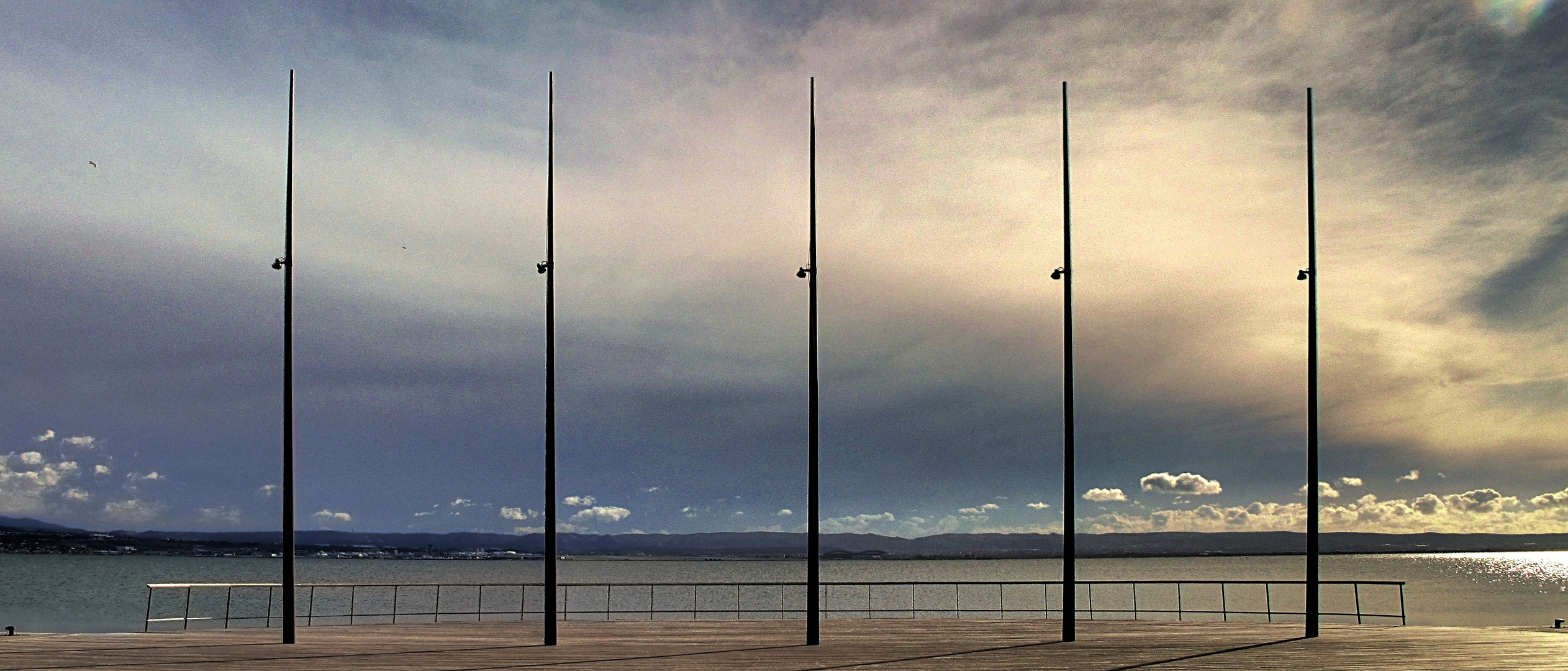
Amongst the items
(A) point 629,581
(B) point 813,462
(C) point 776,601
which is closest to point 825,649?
(B) point 813,462

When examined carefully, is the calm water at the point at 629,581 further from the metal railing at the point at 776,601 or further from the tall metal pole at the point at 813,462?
the tall metal pole at the point at 813,462

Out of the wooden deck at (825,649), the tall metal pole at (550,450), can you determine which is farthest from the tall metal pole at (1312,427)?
the tall metal pole at (550,450)

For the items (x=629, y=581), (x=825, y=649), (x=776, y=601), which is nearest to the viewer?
(x=825, y=649)

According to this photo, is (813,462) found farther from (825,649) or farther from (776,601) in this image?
(776,601)

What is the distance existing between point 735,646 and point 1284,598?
272 ft

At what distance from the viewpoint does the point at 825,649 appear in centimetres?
2228

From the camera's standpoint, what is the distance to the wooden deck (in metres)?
19.3

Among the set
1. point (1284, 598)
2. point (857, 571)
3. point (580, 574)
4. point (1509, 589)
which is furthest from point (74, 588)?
point (1509, 589)

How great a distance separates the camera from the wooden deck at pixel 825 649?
1927 cm

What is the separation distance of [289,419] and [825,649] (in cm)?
1122

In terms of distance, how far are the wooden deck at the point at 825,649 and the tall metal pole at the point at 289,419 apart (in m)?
0.83

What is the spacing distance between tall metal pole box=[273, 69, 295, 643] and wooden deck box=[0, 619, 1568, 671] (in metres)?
0.83

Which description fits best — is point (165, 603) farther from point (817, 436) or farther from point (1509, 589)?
point (1509, 589)

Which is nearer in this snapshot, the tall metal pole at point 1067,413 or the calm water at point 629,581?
the tall metal pole at point 1067,413
